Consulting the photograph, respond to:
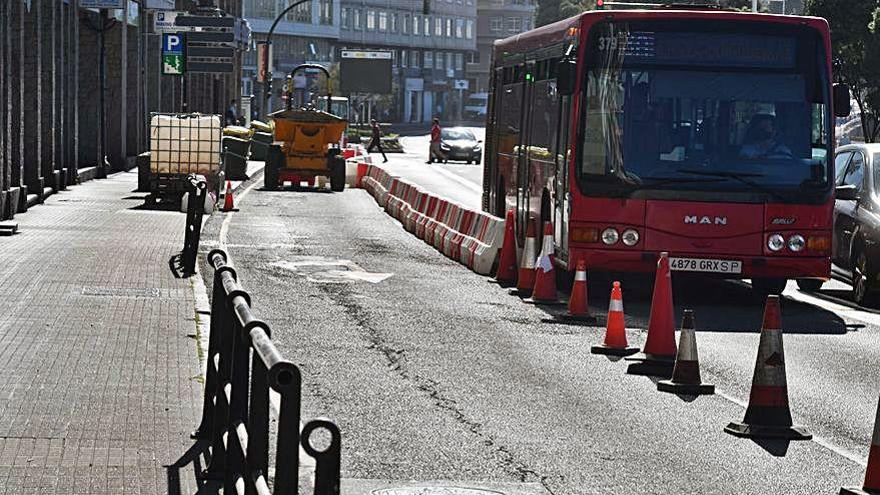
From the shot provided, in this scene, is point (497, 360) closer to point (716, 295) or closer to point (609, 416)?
point (609, 416)

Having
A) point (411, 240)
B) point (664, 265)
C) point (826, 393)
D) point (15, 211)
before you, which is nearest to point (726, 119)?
point (664, 265)

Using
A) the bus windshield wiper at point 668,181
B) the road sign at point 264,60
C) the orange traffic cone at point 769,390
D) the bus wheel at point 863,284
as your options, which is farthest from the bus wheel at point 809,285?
the road sign at point 264,60

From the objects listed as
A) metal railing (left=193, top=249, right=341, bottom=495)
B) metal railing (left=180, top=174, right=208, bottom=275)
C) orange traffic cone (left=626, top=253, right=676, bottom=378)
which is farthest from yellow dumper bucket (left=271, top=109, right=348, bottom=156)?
metal railing (left=193, top=249, right=341, bottom=495)

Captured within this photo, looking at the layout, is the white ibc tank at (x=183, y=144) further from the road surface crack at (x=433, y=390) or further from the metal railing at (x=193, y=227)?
the road surface crack at (x=433, y=390)

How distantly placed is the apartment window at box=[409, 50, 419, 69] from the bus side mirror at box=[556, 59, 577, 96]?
138040 mm

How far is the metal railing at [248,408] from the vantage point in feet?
16.9

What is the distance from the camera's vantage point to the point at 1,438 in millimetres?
9070

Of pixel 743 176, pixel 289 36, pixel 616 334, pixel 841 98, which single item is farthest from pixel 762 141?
pixel 289 36

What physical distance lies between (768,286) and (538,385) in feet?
26.3

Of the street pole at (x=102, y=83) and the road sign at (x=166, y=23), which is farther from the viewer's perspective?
the street pole at (x=102, y=83)

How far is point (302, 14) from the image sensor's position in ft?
438

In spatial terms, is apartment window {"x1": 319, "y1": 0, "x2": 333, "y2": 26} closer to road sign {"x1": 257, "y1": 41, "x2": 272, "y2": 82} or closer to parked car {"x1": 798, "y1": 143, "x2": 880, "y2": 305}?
road sign {"x1": 257, "y1": 41, "x2": 272, "y2": 82}

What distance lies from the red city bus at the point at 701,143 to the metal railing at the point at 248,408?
952 centimetres

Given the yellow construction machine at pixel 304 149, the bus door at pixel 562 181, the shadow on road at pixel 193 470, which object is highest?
the bus door at pixel 562 181
